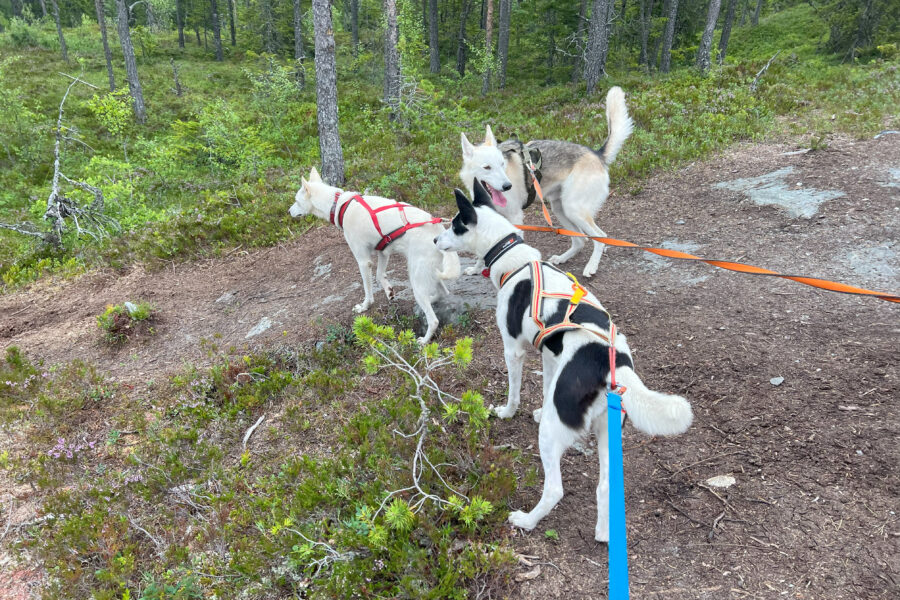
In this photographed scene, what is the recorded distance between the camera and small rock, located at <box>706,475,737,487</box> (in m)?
3.12

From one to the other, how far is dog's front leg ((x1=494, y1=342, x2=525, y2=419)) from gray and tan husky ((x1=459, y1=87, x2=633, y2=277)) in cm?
280

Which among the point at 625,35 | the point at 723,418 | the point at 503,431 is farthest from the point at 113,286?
the point at 625,35

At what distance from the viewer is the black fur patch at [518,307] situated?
3.39 metres

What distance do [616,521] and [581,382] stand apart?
0.84 meters

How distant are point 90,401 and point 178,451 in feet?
6.69

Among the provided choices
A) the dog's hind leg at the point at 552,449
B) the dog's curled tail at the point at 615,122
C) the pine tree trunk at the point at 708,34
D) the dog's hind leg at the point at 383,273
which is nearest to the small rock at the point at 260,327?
the dog's hind leg at the point at 383,273

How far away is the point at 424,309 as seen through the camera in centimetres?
548

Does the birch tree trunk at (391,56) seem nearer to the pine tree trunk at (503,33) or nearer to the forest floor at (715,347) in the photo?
the forest floor at (715,347)

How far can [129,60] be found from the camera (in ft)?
66.3

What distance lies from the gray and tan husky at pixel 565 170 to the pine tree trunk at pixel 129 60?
20.8 m

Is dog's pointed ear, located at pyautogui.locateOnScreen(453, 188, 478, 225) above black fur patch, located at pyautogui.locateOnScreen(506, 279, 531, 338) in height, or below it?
above

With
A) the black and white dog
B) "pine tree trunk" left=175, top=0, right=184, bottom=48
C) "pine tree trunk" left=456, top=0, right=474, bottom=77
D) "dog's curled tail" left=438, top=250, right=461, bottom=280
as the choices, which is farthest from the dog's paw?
"pine tree trunk" left=175, top=0, right=184, bottom=48

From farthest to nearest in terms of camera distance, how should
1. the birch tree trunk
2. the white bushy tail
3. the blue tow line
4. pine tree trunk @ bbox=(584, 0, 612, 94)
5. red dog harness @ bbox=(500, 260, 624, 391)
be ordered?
pine tree trunk @ bbox=(584, 0, 612, 94) → the birch tree trunk → red dog harness @ bbox=(500, 260, 624, 391) → the white bushy tail → the blue tow line

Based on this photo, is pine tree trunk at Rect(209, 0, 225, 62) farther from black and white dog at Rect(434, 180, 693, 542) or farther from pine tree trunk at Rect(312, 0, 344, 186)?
black and white dog at Rect(434, 180, 693, 542)
